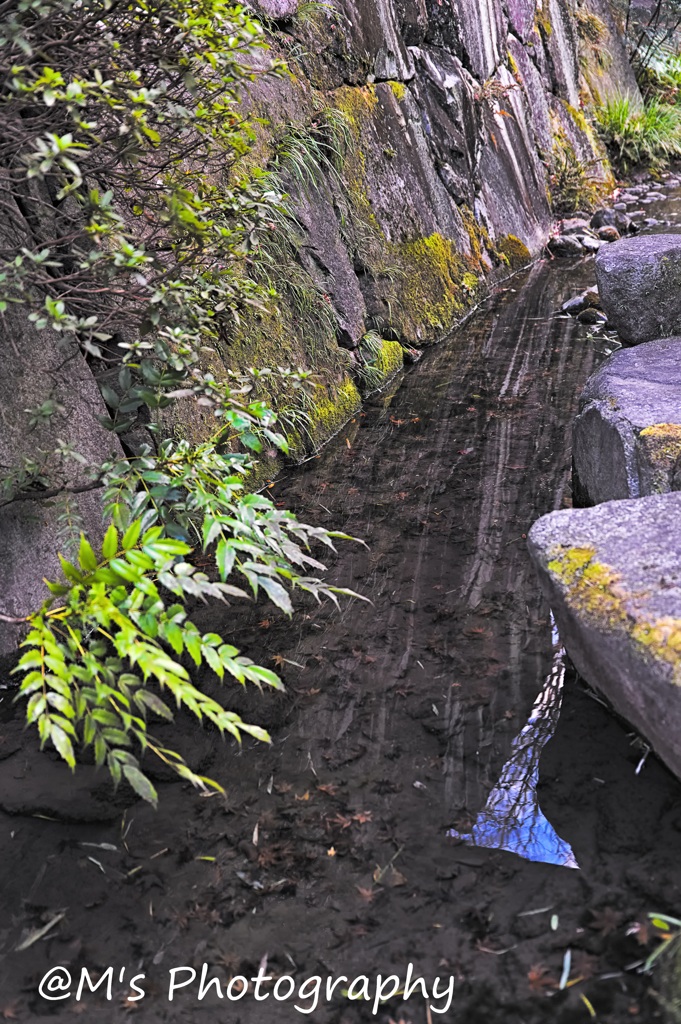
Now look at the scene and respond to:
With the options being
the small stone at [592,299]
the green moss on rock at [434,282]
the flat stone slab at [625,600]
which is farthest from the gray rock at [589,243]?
the flat stone slab at [625,600]

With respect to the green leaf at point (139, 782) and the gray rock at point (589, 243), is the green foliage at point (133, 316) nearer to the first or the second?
the green leaf at point (139, 782)

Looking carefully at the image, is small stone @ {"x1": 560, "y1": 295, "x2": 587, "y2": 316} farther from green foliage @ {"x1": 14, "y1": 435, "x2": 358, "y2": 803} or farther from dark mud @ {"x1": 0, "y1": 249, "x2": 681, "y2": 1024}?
green foliage @ {"x1": 14, "y1": 435, "x2": 358, "y2": 803}

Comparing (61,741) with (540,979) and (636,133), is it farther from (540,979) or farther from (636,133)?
(636,133)

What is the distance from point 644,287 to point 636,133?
9.57 m

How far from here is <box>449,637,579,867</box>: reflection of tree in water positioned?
198cm

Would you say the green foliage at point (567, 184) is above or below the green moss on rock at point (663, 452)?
below

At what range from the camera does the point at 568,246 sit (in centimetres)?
895

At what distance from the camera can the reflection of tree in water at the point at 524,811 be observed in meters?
1.98

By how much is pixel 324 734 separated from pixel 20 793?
0.82m

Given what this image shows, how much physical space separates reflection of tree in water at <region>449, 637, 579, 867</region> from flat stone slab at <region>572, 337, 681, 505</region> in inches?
36.5

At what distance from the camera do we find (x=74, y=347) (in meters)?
3.00

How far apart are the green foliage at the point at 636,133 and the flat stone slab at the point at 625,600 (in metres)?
11.4

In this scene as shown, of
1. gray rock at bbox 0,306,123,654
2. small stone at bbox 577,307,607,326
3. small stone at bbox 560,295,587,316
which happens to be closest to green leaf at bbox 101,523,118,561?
gray rock at bbox 0,306,123,654

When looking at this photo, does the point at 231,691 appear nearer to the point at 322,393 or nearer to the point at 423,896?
the point at 423,896
